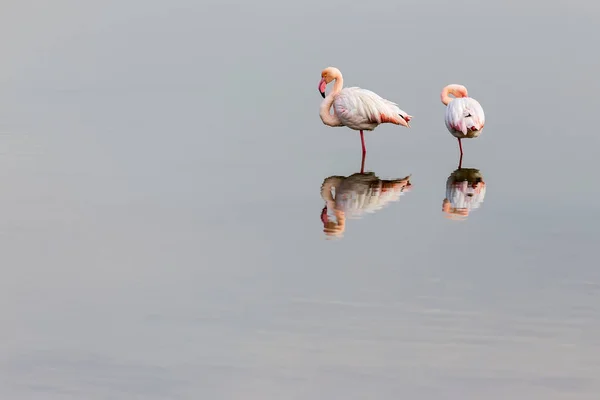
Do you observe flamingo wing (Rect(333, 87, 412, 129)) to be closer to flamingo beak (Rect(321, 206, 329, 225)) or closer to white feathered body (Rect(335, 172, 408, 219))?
white feathered body (Rect(335, 172, 408, 219))

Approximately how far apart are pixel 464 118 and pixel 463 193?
3109 millimetres

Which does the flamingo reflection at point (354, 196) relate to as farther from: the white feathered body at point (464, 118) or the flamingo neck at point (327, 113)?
the flamingo neck at point (327, 113)

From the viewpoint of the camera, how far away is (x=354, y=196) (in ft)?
41.7

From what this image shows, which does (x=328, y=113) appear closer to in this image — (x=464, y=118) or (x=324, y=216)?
(x=464, y=118)

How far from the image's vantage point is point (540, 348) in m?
7.14

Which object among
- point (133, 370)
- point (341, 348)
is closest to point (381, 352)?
point (341, 348)

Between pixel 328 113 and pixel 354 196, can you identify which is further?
pixel 328 113

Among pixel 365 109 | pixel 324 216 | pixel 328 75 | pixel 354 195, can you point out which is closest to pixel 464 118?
pixel 365 109

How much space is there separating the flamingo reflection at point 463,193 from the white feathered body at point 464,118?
3.41ft

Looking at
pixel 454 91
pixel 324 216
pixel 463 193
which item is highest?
pixel 454 91

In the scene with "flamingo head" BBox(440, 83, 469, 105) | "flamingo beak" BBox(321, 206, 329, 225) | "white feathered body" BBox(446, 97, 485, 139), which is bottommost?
"flamingo beak" BBox(321, 206, 329, 225)

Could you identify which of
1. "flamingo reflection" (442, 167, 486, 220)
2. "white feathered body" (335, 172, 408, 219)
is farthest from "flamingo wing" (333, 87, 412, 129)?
"white feathered body" (335, 172, 408, 219)

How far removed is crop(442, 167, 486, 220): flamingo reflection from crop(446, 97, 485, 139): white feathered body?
1.04 m

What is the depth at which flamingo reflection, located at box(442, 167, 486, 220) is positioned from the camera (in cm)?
1191
